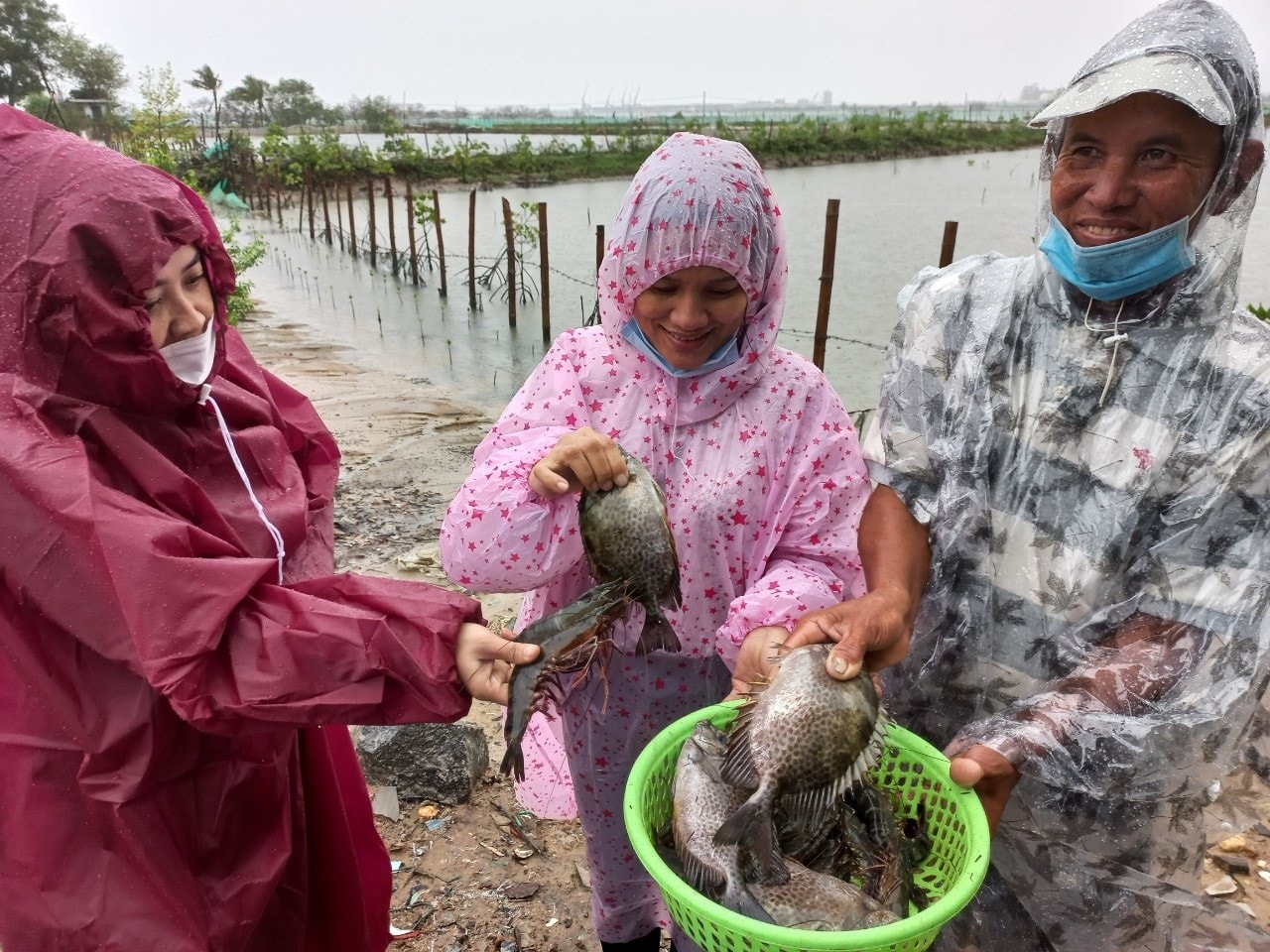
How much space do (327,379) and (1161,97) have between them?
39.6ft

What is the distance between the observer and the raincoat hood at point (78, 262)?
172 cm

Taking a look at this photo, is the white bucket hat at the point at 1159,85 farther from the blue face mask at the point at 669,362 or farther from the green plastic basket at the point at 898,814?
the green plastic basket at the point at 898,814

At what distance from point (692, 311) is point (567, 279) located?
21696 millimetres

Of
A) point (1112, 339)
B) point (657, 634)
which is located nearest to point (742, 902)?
point (657, 634)

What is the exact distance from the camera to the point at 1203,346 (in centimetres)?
200

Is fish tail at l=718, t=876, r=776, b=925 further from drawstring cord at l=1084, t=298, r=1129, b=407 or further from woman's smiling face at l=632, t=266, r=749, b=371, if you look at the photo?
drawstring cord at l=1084, t=298, r=1129, b=407

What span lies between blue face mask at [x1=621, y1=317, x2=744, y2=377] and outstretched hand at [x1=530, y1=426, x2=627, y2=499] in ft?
1.14

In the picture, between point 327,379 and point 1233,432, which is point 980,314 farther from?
point 327,379

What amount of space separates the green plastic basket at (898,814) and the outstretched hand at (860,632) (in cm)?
23

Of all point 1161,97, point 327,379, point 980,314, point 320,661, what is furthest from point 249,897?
point 327,379

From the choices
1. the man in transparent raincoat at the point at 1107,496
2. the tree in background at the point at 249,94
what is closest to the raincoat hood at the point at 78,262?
the man in transparent raincoat at the point at 1107,496

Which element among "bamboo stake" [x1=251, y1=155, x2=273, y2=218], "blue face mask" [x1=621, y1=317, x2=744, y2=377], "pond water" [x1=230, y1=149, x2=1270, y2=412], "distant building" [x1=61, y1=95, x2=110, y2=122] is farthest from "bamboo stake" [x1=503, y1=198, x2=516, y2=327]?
"distant building" [x1=61, y1=95, x2=110, y2=122]

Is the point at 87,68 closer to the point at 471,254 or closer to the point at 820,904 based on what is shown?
the point at 471,254

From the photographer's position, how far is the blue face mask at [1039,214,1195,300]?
2.00 m
